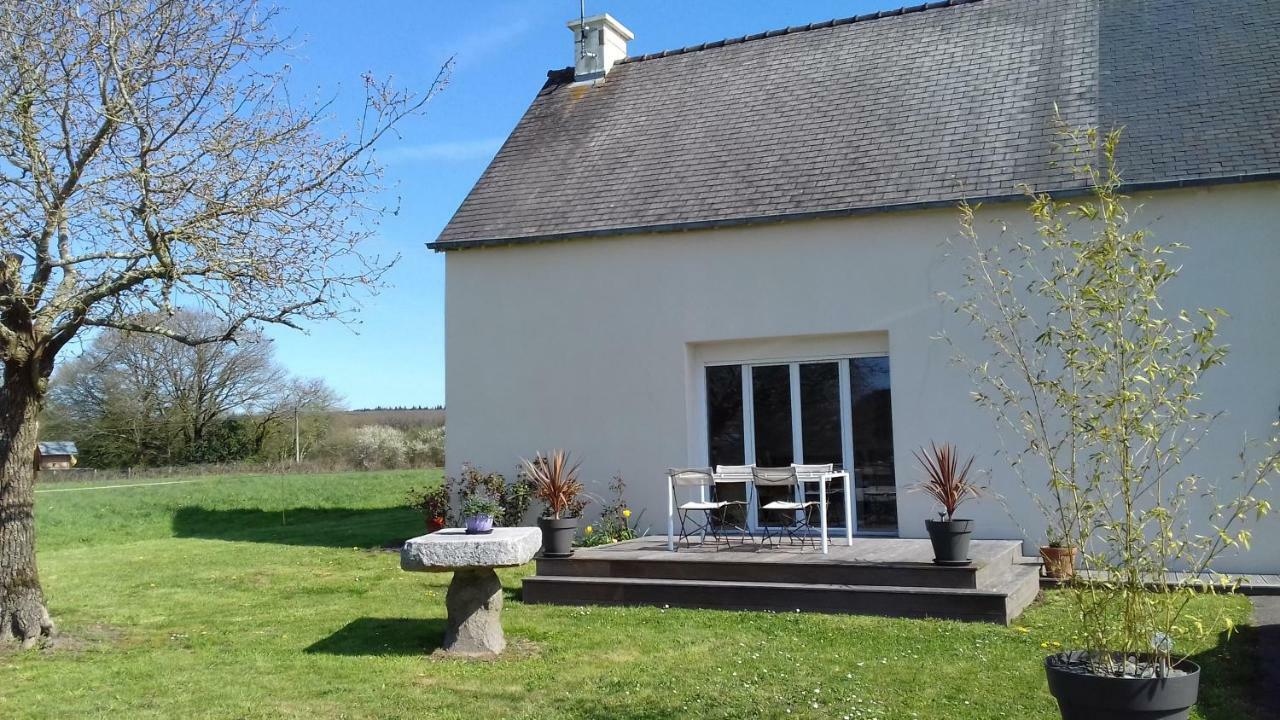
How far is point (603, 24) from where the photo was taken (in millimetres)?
17328

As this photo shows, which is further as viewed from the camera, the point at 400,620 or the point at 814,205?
the point at 814,205

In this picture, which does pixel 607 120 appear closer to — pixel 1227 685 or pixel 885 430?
pixel 885 430

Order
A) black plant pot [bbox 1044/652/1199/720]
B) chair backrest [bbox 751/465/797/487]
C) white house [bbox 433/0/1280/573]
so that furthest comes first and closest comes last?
white house [bbox 433/0/1280/573] → chair backrest [bbox 751/465/797/487] → black plant pot [bbox 1044/652/1199/720]

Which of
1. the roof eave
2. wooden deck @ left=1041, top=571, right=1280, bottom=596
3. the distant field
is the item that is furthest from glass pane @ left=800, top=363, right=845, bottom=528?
the distant field

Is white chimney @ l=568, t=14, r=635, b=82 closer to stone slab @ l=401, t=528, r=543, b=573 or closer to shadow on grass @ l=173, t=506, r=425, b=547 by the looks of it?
shadow on grass @ l=173, t=506, r=425, b=547

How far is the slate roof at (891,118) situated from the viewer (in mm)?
11859

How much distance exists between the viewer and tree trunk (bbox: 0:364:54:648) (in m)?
8.02

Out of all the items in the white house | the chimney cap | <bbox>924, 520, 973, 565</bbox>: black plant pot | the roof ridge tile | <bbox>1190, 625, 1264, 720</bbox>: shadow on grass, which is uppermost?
the chimney cap

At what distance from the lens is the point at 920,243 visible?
474 inches

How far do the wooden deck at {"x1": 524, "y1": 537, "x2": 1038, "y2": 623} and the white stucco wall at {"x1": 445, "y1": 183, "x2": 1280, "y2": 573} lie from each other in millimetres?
2146

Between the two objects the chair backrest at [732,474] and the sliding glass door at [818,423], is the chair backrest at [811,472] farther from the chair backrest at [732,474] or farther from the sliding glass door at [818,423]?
the sliding glass door at [818,423]

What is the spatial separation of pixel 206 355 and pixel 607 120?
2636 centimetres

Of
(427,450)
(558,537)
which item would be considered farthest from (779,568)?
(427,450)

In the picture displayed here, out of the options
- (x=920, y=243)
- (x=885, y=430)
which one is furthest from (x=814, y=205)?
(x=885, y=430)
